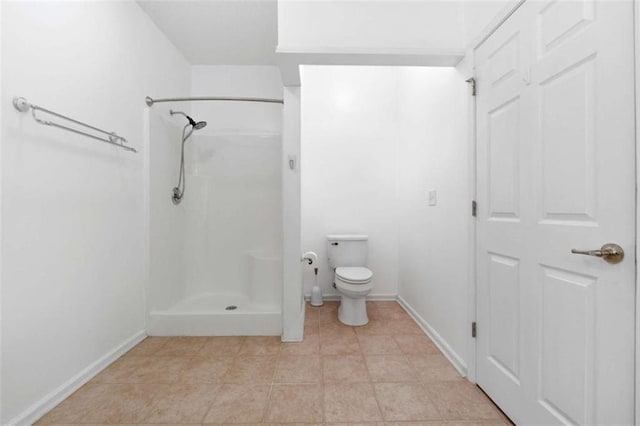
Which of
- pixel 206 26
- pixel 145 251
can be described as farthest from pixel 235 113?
pixel 145 251

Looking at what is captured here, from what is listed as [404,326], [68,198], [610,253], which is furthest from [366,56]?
[404,326]

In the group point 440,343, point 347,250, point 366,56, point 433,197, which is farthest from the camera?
point 347,250

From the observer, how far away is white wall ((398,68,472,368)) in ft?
5.02

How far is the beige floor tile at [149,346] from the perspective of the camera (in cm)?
174

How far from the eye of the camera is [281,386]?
1406 millimetres

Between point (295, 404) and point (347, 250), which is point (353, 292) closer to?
point (347, 250)

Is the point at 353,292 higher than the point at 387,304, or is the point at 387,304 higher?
the point at 353,292

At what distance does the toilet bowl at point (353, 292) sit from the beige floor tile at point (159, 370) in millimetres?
1193

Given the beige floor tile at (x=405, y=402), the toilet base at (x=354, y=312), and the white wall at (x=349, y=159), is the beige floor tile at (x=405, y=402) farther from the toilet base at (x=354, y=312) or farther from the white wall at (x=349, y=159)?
the white wall at (x=349, y=159)

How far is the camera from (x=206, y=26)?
2.12m

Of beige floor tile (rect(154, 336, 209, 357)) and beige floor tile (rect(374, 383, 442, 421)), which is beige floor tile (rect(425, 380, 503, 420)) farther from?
beige floor tile (rect(154, 336, 209, 357))

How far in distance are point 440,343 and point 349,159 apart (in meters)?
1.81

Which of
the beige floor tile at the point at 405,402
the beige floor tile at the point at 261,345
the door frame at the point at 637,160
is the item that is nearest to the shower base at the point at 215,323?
the beige floor tile at the point at 261,345

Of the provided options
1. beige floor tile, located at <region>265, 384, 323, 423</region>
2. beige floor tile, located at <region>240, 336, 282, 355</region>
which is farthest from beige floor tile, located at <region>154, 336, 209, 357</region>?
beige floor tile, located at <region>265, 384, 323, 423</region>
